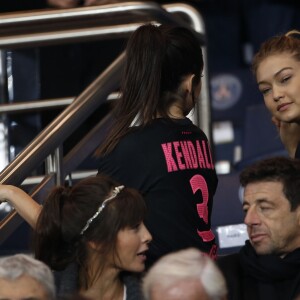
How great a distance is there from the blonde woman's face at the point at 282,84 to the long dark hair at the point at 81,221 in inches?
33.4

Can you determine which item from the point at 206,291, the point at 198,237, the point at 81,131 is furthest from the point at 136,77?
the point at 81,131

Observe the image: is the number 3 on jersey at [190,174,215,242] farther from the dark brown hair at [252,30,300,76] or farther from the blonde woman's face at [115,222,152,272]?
the dark brown hair at [252,30,300,76]

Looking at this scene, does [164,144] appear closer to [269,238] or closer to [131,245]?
[131,245]

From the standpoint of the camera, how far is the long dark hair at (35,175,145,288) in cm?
414

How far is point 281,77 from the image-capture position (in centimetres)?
480

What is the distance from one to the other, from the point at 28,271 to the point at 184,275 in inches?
17.0

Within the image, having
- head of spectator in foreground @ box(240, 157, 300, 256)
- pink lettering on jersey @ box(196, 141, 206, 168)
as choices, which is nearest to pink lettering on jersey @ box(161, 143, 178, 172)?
pink lettering on jersey @ box(196, 141, 206, 168)

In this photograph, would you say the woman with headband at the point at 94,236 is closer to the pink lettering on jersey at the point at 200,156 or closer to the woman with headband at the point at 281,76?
the pink lettering on jersey at the point at 200,156

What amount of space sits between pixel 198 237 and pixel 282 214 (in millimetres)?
387

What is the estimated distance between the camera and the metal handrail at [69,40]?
4773 mm

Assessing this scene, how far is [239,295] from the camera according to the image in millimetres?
4520

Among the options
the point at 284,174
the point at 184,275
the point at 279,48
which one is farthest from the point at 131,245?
the point at 279,48

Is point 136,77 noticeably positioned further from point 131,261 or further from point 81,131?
point 81,131

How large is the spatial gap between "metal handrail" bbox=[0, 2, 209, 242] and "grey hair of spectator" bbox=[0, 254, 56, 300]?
2.95 feet
